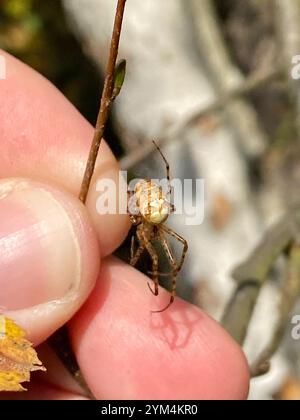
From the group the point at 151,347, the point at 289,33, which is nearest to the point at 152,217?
the point at 151,347

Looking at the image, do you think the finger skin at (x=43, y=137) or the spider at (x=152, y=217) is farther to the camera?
the finger skin at (x=43, y=137)

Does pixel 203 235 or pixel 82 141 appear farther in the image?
pixel 203 235

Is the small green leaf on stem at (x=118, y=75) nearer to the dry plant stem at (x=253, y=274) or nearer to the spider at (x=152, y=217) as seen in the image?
the spider at (x=152, y=217)

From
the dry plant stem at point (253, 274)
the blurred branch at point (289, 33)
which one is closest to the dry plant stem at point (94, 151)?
the dry plant stem at point (253, 274)

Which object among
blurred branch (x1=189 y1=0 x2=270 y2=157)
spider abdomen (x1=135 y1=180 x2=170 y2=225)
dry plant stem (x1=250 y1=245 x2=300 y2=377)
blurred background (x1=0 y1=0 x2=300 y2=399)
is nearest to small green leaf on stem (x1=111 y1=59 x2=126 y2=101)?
spider abdomen (x1=135 y1=180 x2=170 y2=225)

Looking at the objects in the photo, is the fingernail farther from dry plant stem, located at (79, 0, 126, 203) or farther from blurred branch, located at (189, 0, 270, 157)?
blurred branch, located at (189, 0, 270, 157)

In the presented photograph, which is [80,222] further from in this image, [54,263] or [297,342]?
[297,342]
